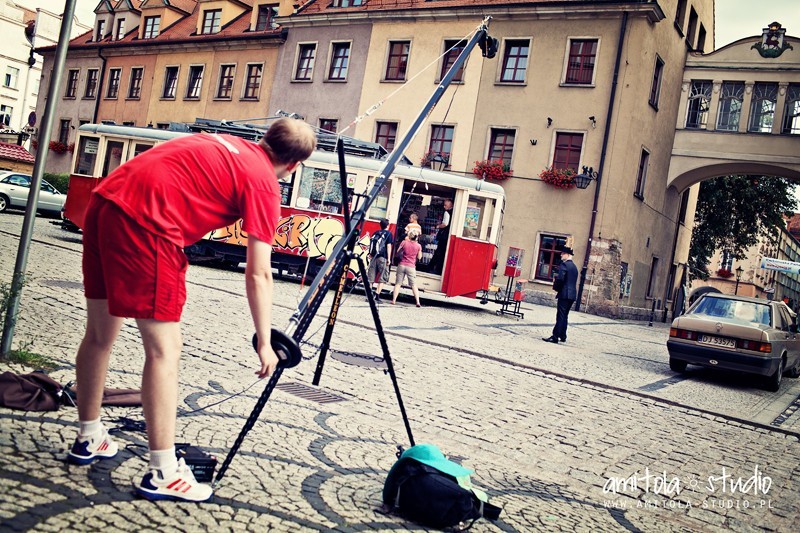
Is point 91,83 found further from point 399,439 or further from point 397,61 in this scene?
point 399,439

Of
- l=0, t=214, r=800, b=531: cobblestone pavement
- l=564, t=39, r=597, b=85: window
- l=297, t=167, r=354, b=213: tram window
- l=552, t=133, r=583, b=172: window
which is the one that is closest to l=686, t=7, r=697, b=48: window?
l=564, t=39, r=597, b=85: window

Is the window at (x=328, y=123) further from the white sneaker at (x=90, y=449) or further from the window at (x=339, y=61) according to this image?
the white sneaker at (x=90, y=449)

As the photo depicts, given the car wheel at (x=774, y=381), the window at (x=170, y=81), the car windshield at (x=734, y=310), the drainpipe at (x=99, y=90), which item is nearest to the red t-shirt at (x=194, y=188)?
the car windshield at (x=734, y=310)

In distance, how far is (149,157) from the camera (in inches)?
125

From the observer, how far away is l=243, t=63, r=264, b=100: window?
1383 inches

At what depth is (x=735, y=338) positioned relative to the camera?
11.7 m

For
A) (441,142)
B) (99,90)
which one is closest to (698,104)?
(441,142)

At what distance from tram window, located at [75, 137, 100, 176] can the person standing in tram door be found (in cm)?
1023

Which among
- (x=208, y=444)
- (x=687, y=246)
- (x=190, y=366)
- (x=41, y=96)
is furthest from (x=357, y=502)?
(x=41, y=96)

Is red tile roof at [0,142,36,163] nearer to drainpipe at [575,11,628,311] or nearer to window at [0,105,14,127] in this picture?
drainpipe at [575,11,628,311]

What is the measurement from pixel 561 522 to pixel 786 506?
2.20 meters

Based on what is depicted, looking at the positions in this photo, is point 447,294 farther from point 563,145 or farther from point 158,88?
point 158,88

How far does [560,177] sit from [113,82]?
27658 mm

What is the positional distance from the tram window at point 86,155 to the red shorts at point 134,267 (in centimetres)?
1971
